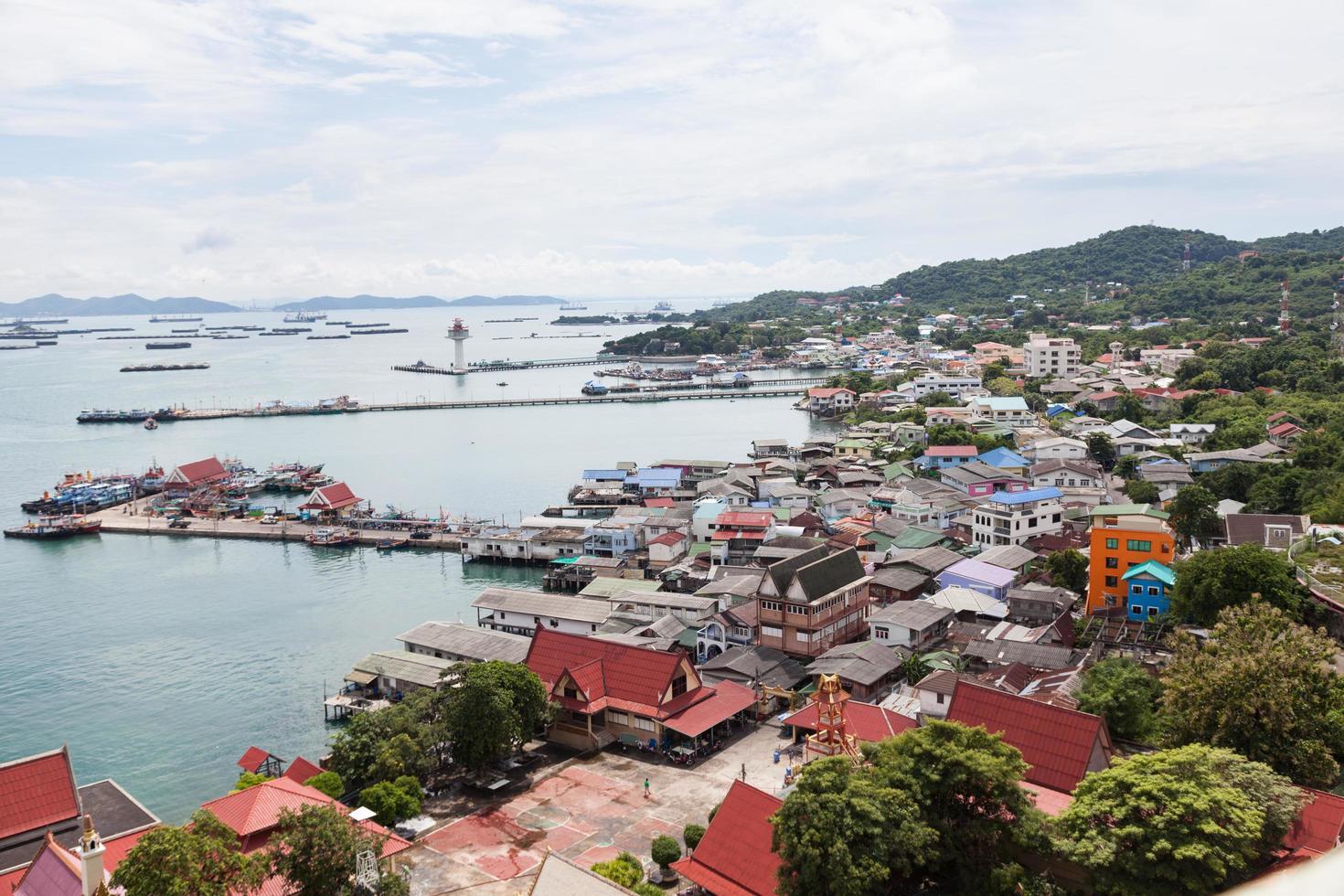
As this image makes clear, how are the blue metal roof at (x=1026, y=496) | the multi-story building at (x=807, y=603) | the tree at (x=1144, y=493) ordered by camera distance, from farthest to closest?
the tree at (x=1144, y=493) → the blue metal roof at (x=1026, y=496) → the multi-story building at (x=807, y=603)

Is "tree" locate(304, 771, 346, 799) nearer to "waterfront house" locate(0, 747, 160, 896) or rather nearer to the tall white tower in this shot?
"waterfront house" locate(0, 747, 160, 896)

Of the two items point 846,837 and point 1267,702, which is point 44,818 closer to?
point 846,837

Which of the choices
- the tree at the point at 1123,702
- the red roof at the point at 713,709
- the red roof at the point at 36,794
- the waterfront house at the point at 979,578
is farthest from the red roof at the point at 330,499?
the tree at the point at 1123,702

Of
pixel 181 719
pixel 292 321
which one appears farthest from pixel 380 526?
pixel 292 321

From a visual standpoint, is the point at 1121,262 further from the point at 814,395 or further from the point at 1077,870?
the point at 1077,870

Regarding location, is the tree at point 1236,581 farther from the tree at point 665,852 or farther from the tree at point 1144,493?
the tree at point 1144,493

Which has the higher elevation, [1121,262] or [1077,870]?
[1121,262]

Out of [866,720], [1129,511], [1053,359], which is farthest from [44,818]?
[1053,359]
